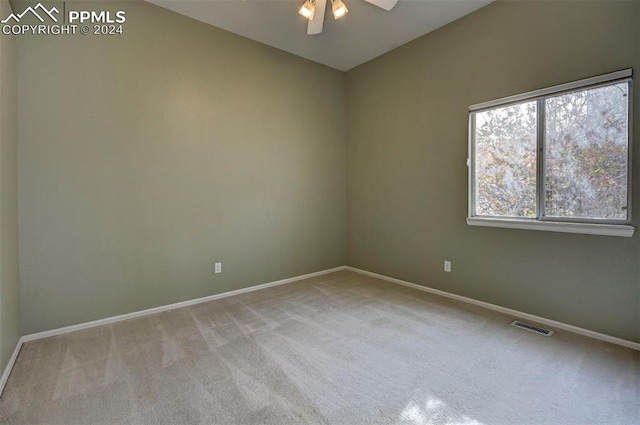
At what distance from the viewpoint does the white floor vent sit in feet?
7.91

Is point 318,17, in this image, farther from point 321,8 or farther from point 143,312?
point 143,312

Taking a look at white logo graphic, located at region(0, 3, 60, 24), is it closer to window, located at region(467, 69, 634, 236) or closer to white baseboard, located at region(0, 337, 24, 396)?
white baseboard, located at region(0, 337, 24, 396)

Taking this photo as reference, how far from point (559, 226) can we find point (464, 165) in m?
1.02

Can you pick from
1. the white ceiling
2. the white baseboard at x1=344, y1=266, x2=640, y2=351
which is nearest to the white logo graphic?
the white ceiling

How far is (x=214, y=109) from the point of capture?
3229 mm

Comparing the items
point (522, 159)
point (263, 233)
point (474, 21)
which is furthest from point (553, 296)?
point (263, 233)

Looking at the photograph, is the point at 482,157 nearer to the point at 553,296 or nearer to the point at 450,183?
the point at 450,183

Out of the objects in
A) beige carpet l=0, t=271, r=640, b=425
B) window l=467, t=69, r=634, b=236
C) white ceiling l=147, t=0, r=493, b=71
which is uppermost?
white ceiling l=147, t=0, r=493, b=71

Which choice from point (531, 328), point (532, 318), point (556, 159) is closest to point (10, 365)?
point (531, 328)

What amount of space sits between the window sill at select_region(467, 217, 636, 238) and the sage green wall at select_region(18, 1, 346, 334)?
2.16 meters

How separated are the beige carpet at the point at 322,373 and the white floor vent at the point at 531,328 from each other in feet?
0.24

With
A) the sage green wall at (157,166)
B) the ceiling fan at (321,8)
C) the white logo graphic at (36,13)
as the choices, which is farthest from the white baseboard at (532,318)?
the white logo graphic at (36,13)

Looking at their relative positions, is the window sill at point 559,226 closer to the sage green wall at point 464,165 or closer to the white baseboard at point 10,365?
the sage green wall at point 464,165

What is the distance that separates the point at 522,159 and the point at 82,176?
3983 mm
